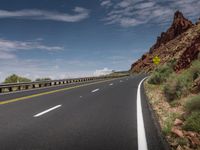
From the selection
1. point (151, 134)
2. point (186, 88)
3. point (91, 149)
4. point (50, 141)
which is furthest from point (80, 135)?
point (186, 88)

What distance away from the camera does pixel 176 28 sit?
16125cm

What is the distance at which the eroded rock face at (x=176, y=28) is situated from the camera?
6201 inches

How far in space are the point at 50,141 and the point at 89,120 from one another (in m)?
2.49

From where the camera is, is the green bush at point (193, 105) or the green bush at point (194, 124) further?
the green bush at point (193, 105)

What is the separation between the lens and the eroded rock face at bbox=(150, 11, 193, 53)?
157500mm

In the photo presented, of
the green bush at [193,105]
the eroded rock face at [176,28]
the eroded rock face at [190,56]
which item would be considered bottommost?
the green bush at [193,105]

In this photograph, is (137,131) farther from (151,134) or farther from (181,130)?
(181,130)

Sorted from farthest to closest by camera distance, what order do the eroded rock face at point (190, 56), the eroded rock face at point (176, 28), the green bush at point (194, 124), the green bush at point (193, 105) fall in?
the eroded rock face at point (176, 28)
the eroded rock face at point (190, 56)
the green bush at point (193, 105)
the green bush at point (194, 124)

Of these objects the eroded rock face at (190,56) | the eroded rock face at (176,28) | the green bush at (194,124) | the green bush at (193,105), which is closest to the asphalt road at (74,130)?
the green bush at (194,124)

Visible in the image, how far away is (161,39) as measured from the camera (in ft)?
565

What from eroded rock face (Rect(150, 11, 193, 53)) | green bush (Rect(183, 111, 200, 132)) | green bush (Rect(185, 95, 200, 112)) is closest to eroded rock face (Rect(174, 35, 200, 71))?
green bush (Rect(185, 95, 200, 112))

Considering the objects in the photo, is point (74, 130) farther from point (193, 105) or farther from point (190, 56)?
point (190, 56)

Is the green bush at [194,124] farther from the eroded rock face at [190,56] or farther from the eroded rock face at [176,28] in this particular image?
the eroded rock face at [176,28]

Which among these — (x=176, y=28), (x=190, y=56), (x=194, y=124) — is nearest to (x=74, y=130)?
(x=194, y=124)
